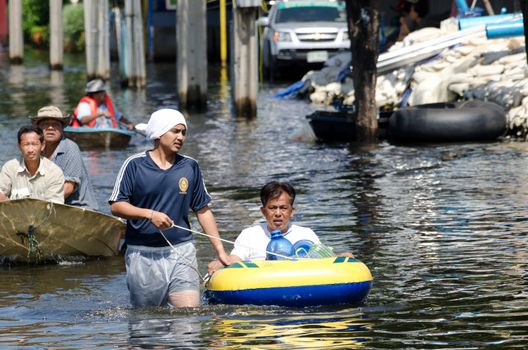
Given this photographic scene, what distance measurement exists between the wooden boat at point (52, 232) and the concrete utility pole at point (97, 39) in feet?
85.9

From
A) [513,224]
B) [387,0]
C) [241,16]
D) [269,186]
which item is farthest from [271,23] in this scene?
[269,186]

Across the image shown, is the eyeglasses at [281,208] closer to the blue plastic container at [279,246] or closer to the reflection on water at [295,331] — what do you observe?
the blue plastic container at [279,246]

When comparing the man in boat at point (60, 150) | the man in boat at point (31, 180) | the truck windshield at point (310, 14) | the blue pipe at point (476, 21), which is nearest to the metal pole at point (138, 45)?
the truck windshield at point (310, 14)

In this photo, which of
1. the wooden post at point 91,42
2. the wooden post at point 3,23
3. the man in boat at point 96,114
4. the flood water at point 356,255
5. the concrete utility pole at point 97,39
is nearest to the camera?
the flood water at point 356,255

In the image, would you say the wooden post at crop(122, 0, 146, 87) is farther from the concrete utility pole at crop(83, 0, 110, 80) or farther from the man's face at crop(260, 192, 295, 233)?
the man's face at crop(260, 192, 295, 233)

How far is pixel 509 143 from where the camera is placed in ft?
69.4

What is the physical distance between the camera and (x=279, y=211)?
386 inches

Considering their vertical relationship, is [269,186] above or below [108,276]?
above

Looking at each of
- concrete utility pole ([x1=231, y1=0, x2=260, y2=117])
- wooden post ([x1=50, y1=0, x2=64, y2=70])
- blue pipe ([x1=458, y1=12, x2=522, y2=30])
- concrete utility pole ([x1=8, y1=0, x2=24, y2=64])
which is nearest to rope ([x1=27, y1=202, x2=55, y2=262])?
concrete utility pole ([x1=231, y1=0, x2=260, y2=117])

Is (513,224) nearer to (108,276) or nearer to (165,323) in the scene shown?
(108,276)

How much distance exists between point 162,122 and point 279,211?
122 cm

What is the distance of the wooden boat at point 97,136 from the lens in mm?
21984

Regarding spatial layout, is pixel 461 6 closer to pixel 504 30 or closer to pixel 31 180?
pixel 504 30

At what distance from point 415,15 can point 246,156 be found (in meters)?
13.6
